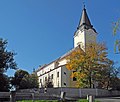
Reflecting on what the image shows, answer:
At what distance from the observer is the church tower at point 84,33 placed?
78312mm

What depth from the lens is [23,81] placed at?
6322 centimetres

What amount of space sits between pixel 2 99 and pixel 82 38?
157ft

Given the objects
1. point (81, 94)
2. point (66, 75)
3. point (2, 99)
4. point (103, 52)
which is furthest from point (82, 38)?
point (2, 99)

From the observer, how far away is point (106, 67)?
53938 millimetres

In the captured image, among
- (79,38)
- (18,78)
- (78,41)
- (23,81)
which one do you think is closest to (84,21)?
(79,38)

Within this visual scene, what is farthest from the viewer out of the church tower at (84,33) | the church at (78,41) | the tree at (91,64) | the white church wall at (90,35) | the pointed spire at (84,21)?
the pointed spire at (84,21)

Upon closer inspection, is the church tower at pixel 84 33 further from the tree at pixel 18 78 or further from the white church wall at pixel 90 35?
the tree at pixel 18 78

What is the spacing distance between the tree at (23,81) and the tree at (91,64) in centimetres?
1255

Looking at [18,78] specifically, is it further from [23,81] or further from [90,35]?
[90,35]

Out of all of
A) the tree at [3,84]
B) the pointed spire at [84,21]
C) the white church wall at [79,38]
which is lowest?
the tree at [3,84]

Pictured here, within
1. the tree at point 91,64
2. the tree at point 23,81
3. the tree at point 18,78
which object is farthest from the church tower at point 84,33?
the tree at point 91,64

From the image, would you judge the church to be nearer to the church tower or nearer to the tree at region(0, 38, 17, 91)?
the church tower

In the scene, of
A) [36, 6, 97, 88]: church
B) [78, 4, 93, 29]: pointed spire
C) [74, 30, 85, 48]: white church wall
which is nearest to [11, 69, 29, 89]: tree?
[36, 6, 97, 88]: church

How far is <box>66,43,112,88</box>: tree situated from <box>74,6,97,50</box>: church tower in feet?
73.8
